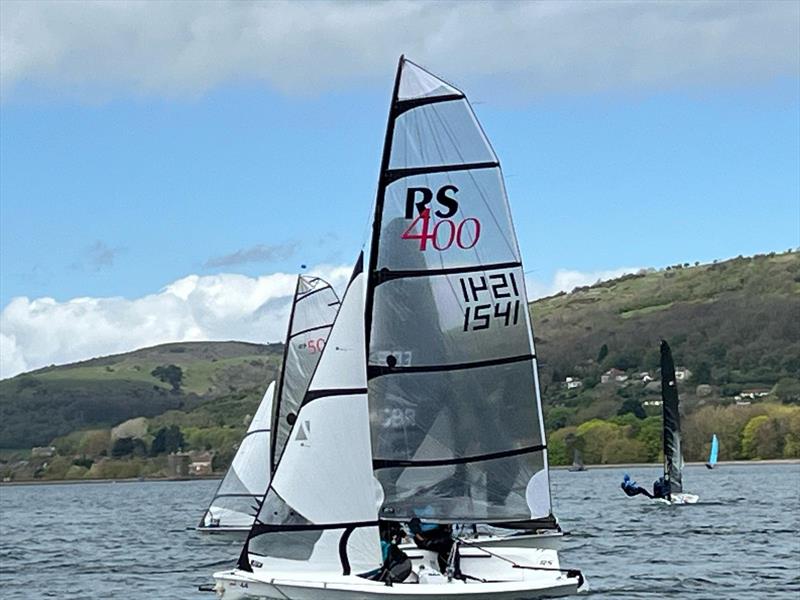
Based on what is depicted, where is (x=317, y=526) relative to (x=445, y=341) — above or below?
below

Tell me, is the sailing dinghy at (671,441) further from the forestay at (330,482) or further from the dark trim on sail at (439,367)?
the forestay at (330,482)

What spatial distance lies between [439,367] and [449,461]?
1695 millimetres

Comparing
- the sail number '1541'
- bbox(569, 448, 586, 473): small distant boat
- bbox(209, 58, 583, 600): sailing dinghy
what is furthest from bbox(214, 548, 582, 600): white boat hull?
bbox(569, 448, 586, 473): small distant boat

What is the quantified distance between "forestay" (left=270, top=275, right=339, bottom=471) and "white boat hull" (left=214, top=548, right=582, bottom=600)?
1980 cm

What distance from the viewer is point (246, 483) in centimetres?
5209

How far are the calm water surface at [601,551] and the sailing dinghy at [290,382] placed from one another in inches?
59.2

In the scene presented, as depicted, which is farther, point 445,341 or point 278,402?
point 278,402

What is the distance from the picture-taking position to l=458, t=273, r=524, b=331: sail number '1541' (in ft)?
100

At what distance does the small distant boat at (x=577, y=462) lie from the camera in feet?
480

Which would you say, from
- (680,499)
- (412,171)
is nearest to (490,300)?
(412,171)

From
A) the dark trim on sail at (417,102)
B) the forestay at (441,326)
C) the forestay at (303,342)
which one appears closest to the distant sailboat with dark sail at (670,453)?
the forestay at (303,342)

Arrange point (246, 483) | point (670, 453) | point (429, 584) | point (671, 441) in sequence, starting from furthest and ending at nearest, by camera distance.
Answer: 1. point (671, 441)
2. point (670, 453)
3. point (246, 483)
4. point (429, 584)

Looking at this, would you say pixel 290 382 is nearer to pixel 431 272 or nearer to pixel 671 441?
pixel 431 272

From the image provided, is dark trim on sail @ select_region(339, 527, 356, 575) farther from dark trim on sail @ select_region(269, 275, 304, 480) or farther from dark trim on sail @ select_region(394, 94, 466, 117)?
dark trim on sail @ select_region(269, 275, 304, 480)
